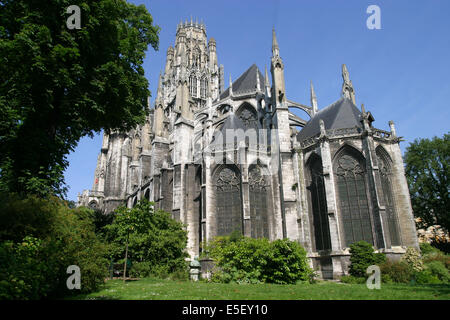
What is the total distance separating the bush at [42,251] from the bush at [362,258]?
47.3ft

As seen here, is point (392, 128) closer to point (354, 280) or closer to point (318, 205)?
point (318, 205)

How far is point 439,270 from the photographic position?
55.1 feet

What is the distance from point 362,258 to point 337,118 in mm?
11382

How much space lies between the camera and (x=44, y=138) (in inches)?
443

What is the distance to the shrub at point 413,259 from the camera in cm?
1788

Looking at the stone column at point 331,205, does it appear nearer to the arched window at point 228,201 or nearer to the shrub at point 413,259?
the shrub at point 413,259

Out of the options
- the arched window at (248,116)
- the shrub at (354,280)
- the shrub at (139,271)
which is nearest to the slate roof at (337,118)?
the arched window at (248,116)

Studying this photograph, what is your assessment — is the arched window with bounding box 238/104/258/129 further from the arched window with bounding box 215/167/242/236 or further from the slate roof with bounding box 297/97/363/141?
the arched window with bounding box 215/167/242/236

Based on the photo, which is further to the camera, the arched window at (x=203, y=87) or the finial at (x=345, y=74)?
the arched window at (x=203, y=87)

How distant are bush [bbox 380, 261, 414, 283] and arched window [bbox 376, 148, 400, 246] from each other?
3.98 m

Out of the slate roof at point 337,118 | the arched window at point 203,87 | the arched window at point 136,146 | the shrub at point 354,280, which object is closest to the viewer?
the shrub at point 354,280

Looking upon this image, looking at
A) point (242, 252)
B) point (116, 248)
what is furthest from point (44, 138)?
point (116, 248)

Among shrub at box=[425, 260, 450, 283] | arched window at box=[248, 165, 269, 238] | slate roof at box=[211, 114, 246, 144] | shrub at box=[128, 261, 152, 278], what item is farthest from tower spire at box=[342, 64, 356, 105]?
shrub at box=[128, 261, 152, 278]
